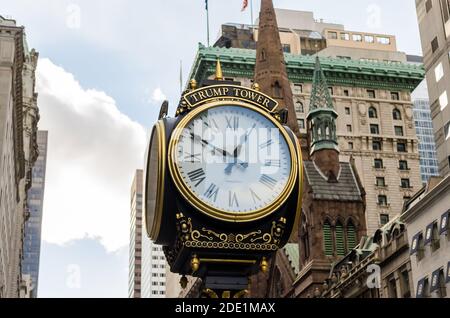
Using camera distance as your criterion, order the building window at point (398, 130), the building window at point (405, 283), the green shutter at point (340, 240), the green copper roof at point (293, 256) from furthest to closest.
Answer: the building window at point (398, 130)
the green copper roof at point (293, 256)
the green shutter at point (340, 240)
the building window at point (405, 283)

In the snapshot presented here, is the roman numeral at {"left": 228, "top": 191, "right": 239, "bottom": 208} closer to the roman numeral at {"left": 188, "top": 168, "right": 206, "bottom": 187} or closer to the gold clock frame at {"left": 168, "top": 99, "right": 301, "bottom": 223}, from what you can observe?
the gold clock frame at {"left": 168, "top": 99, "right": 301, "bottom": 223}

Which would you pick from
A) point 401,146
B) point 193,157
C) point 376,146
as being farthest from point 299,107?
point 193,157

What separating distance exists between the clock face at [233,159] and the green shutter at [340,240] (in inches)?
2413

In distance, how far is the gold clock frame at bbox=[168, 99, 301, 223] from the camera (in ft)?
23.5

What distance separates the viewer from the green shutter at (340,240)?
68.1m

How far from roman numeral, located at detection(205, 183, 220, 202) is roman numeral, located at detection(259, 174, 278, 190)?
432 millimetres

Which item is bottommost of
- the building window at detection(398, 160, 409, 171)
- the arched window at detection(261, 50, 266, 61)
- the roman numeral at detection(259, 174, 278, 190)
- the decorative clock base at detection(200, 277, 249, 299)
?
the decorative clock base at detection(200, 277, 249, 299)

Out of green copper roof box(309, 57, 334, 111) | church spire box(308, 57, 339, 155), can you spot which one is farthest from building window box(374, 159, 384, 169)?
church spire box(308, 57, 339, 155)

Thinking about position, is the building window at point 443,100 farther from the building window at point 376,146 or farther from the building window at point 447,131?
the building window at point 376,146

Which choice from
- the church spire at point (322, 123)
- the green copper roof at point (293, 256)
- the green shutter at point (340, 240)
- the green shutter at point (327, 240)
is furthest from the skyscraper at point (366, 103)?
the green shutter at point (327, 240)

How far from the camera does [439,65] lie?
53.3 meters

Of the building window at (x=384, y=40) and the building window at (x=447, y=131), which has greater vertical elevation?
the building window at (x=384, y=40)

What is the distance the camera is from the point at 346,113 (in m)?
120
